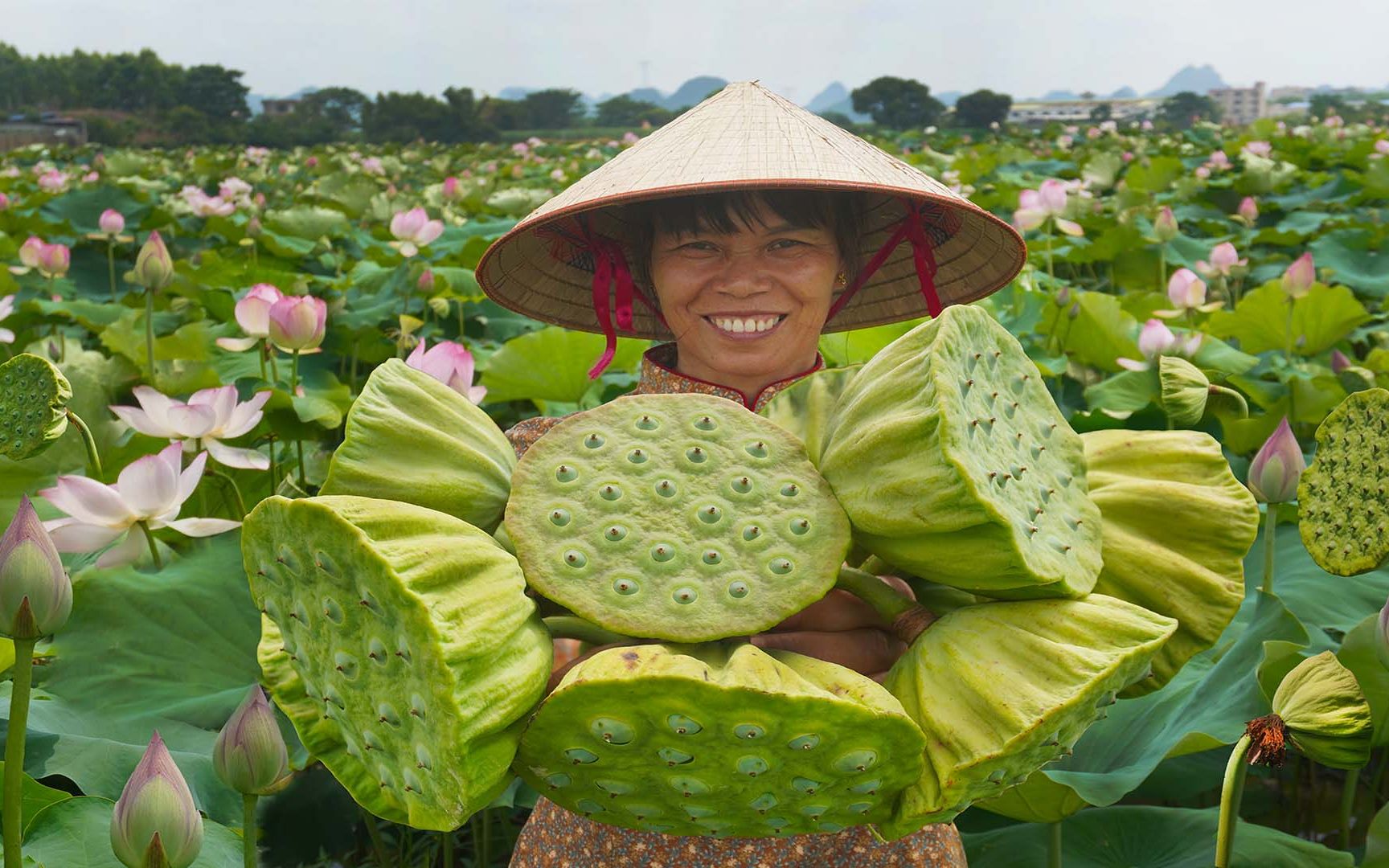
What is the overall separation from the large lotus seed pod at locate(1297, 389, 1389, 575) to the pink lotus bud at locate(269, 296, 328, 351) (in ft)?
5.10

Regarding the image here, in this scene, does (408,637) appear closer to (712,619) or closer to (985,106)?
(712,619)

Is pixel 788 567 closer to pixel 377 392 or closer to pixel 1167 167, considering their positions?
pixel 377 392

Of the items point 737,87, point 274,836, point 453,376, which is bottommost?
point 274,836

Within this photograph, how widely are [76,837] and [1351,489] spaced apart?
1.06m

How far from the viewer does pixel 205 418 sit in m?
1.60

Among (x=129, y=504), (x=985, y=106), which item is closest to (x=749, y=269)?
(x=129, y=504)

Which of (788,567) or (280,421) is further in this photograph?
(280,421)

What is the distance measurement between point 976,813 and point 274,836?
0.99 m

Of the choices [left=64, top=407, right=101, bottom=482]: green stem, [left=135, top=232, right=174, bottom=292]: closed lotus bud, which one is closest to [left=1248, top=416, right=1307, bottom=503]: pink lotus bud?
[left=64, top=407, right=101, bottom=482]: green stem

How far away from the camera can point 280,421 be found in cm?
206

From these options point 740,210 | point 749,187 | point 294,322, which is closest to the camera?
point 749,187

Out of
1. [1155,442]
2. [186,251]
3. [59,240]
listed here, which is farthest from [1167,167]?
[1155,442]

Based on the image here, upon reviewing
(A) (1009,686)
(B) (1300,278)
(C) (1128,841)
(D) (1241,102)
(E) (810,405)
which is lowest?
(D) (1241,102)

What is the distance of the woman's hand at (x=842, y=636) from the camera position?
910 mm
